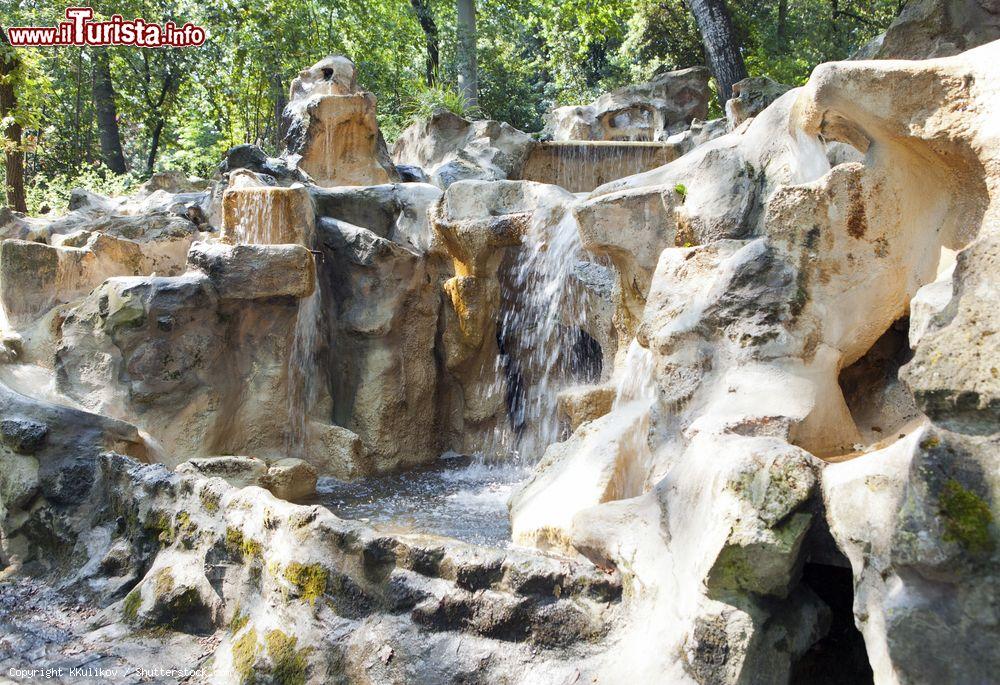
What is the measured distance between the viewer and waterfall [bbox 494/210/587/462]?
7.09 m

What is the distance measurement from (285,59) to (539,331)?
11.8 m

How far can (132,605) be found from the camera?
3.38m

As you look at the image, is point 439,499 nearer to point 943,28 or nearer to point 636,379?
point 636,379

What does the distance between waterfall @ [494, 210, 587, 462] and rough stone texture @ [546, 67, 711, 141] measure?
9.15m

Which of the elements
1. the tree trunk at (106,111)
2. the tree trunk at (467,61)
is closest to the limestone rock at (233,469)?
the tree trunk at (467,61)

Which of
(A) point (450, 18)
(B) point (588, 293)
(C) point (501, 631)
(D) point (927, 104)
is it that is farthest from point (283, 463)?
(A) point (450, 18)

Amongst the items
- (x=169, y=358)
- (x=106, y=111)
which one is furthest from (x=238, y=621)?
(x=106, y=111)

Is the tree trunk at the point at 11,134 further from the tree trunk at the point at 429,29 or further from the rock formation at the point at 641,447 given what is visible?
the tree trunk at the point at 429,29

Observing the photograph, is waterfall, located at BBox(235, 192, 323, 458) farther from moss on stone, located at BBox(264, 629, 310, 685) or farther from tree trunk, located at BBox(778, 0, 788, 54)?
tree trunk, located at BBox(778, 0, 788, 54)

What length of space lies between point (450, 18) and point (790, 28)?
8.40m

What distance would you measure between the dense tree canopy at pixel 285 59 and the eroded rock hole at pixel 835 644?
1351 cm

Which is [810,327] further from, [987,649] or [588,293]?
[588,293]

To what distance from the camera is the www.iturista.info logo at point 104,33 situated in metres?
13.1

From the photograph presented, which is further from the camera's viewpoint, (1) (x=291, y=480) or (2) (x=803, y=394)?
(1) (x=291, y=480)
